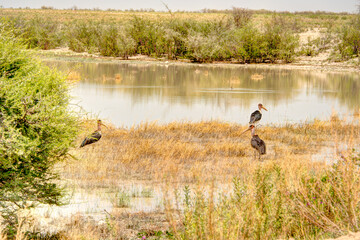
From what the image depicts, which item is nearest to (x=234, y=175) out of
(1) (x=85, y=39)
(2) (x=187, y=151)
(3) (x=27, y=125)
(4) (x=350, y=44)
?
(2) (x=187, y=151)

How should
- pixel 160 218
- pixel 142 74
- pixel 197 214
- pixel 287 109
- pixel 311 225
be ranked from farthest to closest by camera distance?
pixel 142 74 < pixel 287 109 < pixel 160 218 < pixel 311 225 < pixel 197 214

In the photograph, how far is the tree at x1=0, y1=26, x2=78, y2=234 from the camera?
6.52 m

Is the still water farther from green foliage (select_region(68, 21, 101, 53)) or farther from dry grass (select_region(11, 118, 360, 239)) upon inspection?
green foliage (select_region(68, 21, 101, 53))

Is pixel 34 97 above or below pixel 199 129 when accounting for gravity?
above

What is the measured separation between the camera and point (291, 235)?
6840mm

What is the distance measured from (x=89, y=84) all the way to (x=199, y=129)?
1649 cm

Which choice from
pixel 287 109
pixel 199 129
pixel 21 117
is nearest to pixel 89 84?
pixel 287 109

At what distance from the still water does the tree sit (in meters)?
7.97

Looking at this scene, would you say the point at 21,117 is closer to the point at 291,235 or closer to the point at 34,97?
the point at 34,97

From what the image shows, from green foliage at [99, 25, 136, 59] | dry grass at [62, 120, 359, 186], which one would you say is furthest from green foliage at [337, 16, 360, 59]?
dry grass at [62, 120, 359, 186]

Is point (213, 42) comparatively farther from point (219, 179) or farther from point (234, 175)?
point (219, 179)

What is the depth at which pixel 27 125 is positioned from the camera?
683 cm

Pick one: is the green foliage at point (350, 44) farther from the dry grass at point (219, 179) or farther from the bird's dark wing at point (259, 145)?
the bird's dark wing at point (259, 145)

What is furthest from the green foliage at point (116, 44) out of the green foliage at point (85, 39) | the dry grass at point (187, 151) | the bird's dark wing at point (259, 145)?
the bird's dark wing at point (259, 145)
